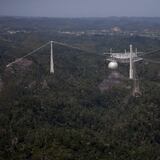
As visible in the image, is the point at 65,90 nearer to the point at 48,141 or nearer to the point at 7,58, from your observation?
the point at 7,58

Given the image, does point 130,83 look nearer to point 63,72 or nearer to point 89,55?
point 63,72

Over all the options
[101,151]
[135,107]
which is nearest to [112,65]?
[135,107]

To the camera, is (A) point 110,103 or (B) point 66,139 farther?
(A) point 110,103

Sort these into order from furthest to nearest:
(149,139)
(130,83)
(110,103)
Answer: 1. (130,83)
2. (110,103)
3. (149,139)

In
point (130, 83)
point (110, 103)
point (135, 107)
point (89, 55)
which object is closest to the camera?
point (135, 107)

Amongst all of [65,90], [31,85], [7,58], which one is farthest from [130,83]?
[7,58]

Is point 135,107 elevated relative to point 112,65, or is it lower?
lower
